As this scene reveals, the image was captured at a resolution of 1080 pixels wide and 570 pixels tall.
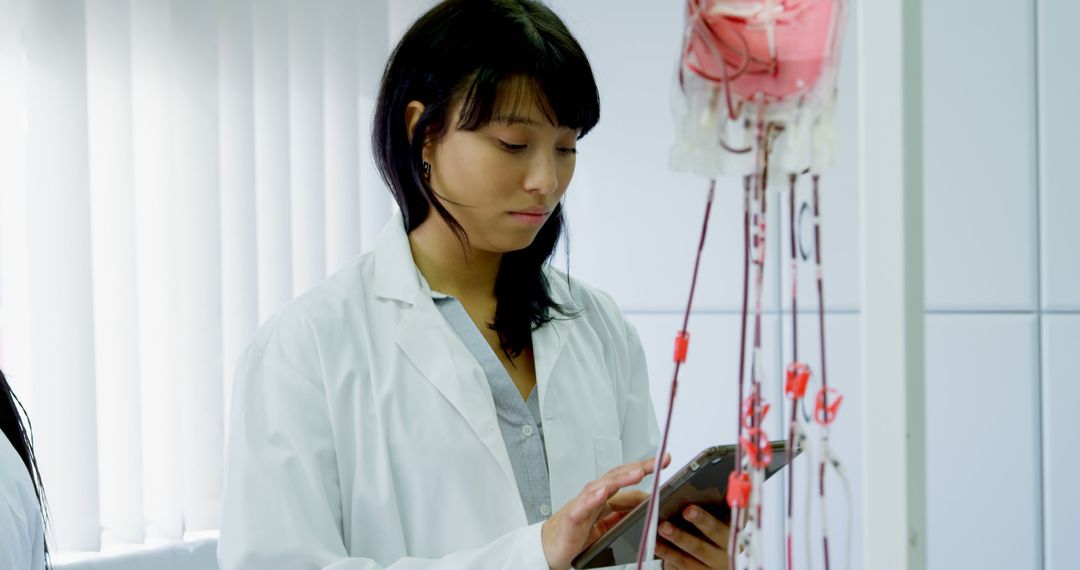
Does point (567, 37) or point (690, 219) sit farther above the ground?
point (567, 37)

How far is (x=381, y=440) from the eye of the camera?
3.82 ft

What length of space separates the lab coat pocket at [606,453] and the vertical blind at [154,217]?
135 cm

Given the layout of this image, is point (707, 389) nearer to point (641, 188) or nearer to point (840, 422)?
point (840, 422)

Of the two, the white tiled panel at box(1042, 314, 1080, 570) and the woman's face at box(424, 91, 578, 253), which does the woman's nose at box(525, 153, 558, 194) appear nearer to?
the woman's face at box(424, 91, 578, 253)

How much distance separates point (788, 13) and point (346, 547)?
81 centimetres

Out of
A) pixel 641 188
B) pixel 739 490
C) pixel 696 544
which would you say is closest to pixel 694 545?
pixel 696 544

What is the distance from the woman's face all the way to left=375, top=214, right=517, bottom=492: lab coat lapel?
0.40 ft

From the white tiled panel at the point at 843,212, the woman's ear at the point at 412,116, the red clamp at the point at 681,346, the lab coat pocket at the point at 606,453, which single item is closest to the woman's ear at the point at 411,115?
the woman's ear at the point at 412,116

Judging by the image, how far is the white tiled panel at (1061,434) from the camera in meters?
1.89

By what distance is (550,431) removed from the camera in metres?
1.25

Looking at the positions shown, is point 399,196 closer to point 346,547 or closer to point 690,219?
point 346,547

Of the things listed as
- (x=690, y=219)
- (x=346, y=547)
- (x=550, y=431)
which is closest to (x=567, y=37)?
(x=550, y=431)

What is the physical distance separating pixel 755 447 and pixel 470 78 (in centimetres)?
68

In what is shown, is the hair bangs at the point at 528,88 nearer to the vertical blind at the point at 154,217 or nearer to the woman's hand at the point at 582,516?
the woman's hand at the point at 582,516
